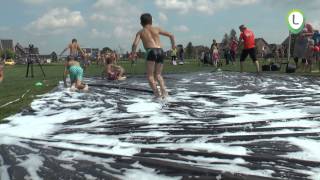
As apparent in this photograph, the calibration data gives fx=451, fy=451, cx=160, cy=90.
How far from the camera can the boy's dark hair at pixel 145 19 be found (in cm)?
876

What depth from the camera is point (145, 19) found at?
8.77 metres

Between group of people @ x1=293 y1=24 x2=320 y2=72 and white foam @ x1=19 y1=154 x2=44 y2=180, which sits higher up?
group of people @ x1=293 y1=24 x2=320 y2=72

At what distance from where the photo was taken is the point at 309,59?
54.6 feet

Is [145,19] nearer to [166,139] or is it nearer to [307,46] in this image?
[166,139]

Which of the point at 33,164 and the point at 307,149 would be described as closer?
the point at 33,164

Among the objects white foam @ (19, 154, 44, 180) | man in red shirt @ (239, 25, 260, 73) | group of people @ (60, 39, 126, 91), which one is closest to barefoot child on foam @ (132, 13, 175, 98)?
group of people @ (60, 39, 126, 91)

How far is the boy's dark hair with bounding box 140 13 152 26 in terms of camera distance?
8758 millimetres

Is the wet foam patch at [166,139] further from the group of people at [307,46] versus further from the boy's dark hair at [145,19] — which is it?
the group of people at [307,46]

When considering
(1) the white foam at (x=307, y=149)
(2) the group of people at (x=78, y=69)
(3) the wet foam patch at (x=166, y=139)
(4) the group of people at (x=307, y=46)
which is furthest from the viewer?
(4) the group of people at (x=307, y=46)

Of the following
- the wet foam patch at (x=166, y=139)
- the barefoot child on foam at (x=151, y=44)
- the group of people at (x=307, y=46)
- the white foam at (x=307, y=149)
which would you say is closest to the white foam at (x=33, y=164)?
the wet foam patch at (x=166, y=139)

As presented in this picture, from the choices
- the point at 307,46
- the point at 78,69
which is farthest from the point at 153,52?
the point at 307,46

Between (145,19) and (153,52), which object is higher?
(145,19)

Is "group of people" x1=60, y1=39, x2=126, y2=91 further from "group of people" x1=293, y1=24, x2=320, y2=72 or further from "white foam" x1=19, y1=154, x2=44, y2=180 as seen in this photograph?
"white foam" x1=19, y1=154, x2=44, y2=180

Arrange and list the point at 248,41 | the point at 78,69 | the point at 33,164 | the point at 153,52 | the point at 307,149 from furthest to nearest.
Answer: the point at 248,41 → the point at 78,69 → the point at 153,52 → the point at 307,149 → the point at 33,164
